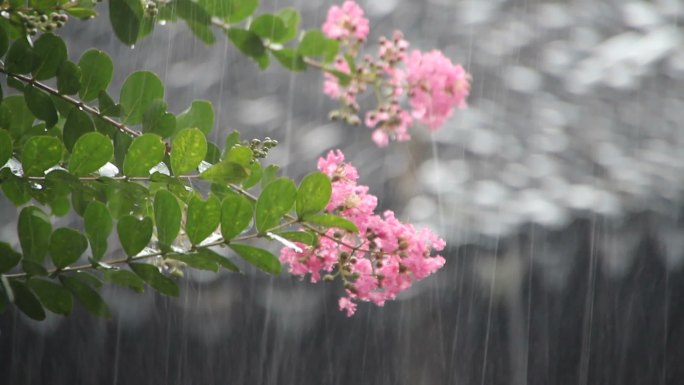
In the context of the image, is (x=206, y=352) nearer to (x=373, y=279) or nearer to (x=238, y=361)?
(x=238, y=361)

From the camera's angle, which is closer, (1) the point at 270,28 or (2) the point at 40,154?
(2) the point at 40,154

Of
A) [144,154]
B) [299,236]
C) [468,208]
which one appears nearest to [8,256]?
[144,154]

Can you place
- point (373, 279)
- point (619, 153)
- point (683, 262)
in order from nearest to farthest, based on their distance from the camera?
point (373, 279) < point (683, 262) < point (619, 153)

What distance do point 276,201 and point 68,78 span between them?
249mm

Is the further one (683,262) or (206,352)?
(206,352)

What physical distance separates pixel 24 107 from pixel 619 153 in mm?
2234

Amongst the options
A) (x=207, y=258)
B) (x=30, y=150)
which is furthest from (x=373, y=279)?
(x=30, y=150)

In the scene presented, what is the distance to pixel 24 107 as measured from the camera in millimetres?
946

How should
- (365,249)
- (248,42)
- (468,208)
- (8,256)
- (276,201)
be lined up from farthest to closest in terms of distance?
(468,208), (248,42), (365,249), (276,201), (8,256)

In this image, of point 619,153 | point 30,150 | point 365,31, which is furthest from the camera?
point 619,153

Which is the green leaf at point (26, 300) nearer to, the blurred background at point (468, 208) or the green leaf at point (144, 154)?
the green leaf at point (144, 154)

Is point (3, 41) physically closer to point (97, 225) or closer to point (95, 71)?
point (95, 71)

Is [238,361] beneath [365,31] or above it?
beneath

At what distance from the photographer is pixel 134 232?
0.78 m
